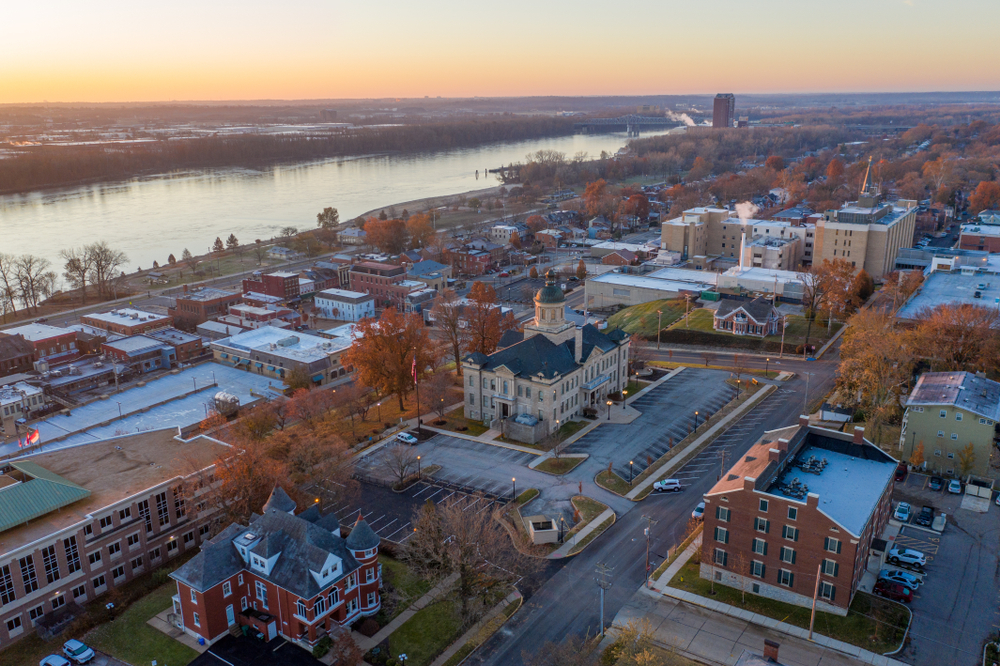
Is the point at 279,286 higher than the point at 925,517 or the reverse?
higher

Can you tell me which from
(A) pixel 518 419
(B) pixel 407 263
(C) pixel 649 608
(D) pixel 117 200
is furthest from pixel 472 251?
(D) pixel 117 200

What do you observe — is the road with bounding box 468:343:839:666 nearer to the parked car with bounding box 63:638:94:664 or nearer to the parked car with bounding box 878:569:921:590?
the parked car with bounding box 878:569:921:590

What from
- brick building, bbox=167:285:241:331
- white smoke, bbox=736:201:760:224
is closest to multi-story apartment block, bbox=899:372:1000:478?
brick building, bbox=167:285:241:331

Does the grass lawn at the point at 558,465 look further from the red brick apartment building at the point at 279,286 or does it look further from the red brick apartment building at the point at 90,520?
the red brick apartment building at the point at 279,286

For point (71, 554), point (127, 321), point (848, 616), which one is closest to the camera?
point (848, 616)

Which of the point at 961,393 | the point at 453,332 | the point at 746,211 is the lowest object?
the point at 453,332

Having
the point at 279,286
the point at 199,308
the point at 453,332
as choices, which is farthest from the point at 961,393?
the point at 199,308

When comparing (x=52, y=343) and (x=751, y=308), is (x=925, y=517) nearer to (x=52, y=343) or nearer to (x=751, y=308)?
(x=751, y=308)
